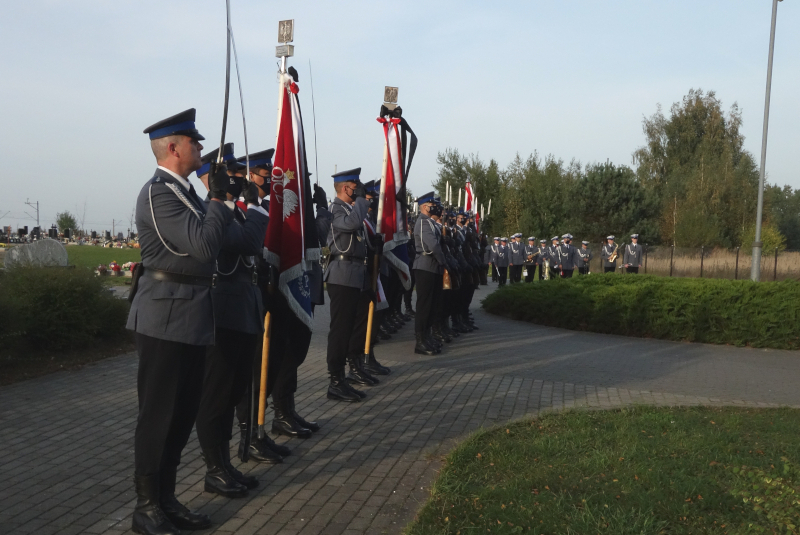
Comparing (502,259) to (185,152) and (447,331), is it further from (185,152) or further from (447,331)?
(185,152)

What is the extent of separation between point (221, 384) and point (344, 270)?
9.14ft

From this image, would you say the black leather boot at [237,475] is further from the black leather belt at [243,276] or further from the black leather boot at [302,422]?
the black leather boot at [302,422]

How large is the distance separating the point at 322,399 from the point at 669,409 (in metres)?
3.29

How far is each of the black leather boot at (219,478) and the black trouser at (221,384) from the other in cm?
5

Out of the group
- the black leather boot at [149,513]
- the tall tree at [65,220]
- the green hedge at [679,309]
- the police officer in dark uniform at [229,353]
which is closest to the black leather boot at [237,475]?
the police officer in dark uniform at [229,353]

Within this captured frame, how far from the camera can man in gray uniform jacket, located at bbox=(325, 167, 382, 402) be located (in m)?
7.16

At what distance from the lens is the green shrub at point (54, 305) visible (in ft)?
29.2

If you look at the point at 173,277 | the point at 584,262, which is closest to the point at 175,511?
the point at 173,277

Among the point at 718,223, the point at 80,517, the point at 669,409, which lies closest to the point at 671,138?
the point at 718,223

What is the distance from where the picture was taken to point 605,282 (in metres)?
15.0

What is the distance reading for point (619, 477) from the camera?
488 centimetres

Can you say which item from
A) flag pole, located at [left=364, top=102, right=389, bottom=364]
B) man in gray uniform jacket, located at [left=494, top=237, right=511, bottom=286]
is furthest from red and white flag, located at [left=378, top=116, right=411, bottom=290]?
man in gray uniform jacket, located at [left=494, top=237, right=511, bottom=286]

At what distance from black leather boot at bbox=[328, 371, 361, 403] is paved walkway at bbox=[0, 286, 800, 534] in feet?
0.40

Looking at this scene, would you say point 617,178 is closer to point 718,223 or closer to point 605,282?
point 718,223
